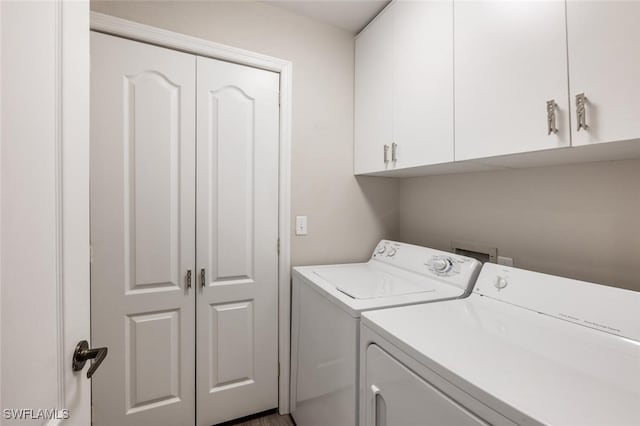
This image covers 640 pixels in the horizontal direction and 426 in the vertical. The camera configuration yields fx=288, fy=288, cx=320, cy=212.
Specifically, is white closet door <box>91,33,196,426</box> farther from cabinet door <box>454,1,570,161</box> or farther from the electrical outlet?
the electrical outlet

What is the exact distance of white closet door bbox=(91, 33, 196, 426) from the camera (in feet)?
4.76

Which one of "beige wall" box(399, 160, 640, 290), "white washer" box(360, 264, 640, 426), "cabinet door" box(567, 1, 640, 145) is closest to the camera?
"white washer" box(360, 264, 640, 426)

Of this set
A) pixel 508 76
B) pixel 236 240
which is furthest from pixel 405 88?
pixel 236 240

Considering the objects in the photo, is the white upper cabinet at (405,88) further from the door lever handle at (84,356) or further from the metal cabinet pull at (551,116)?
the door lever handle at (84,356)

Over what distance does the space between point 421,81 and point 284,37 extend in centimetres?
96

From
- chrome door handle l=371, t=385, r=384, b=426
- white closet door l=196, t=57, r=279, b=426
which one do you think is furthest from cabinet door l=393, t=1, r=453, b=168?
chrome door handle l=371, t=385, r=384, b=426

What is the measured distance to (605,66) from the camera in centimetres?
80

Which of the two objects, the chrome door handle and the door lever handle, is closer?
the door lever handle

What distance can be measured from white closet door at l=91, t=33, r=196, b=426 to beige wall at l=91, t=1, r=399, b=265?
1.40 feet

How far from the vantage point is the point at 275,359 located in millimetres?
1844

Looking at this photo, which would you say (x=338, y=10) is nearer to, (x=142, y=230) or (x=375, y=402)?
(x=142, y=230)

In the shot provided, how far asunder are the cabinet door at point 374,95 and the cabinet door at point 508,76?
483mm

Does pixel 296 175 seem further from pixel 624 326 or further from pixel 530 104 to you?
pixel 624 326

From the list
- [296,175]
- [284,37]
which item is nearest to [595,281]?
[296,175]
